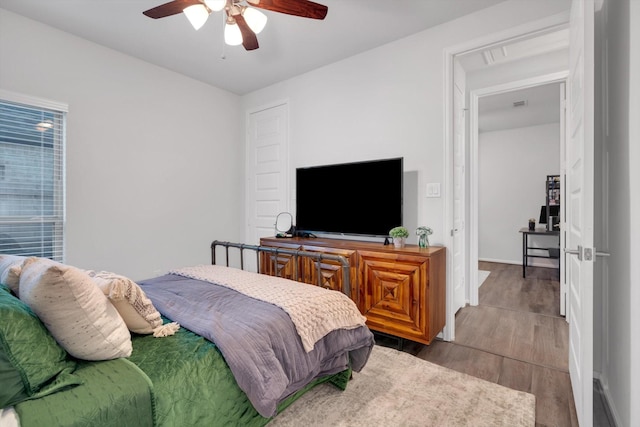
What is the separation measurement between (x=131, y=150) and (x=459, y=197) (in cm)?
350

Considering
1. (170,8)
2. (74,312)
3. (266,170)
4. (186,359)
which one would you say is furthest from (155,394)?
(266,170)

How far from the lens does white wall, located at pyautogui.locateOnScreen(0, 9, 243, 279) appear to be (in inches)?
111

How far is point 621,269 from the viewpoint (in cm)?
159

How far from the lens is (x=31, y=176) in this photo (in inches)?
108

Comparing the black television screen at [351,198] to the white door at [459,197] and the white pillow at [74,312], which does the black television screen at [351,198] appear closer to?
the white door at [459,197]

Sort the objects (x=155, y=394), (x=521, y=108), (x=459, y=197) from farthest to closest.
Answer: (x=521, y=108) → (x=459, y=197) → (x=155, y=394)

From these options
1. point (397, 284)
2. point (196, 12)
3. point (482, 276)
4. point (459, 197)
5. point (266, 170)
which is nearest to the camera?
point (196, 12)

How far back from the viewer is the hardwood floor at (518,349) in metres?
1.95

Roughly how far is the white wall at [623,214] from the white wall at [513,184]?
462cm

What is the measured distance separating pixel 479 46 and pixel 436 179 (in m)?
1.13

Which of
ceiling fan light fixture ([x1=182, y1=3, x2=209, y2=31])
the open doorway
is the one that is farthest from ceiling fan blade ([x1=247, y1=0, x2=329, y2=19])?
the open doorway

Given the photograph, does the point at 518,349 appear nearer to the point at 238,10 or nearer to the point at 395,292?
the point at 395,292

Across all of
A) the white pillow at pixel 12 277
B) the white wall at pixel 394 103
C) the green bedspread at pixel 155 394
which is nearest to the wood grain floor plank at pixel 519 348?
the white wall at pixel 394 103

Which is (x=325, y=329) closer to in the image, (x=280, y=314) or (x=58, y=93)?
(x=280, y=314)
